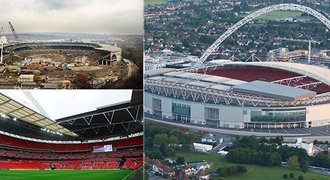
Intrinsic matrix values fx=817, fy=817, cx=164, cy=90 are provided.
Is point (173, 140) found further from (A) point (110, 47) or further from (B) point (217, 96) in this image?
(A) point (110, 47)

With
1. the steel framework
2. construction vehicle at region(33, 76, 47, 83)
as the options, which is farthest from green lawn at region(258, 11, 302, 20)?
construction vehicle at region(33, 76, 47, 83)

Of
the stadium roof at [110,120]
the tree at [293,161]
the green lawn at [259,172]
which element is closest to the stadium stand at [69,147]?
the stadium roof at [110,120]

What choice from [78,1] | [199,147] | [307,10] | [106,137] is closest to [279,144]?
[199,147]

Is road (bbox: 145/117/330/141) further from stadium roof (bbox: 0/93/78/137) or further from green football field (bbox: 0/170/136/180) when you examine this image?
stadium roof (bbox: 0/93/78/137)

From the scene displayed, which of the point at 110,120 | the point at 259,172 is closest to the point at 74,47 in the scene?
the point at 110,120

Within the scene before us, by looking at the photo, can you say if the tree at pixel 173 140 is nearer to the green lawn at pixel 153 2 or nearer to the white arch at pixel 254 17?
the white arch at pixel 254 17

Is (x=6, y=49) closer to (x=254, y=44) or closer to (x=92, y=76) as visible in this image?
(x=92, y=76)

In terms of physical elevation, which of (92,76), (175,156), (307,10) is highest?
(307,10)

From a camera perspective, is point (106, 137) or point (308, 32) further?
point (106, 137)
